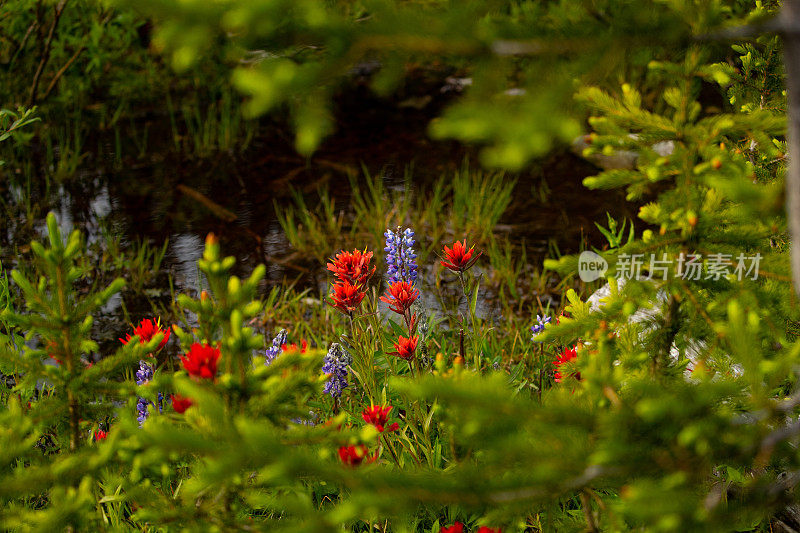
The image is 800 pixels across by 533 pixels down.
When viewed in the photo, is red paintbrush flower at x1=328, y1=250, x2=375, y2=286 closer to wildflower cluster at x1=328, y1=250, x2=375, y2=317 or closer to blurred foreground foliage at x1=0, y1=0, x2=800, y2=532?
wildflower cluster at x1=328, y1=250, x2=375, y2=317

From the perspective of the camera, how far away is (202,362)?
49.2 inches

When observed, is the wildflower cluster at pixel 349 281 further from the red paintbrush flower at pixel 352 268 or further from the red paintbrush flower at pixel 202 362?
the red paintbrush flower at pixel 202 362

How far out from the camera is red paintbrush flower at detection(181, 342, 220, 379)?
1.24m

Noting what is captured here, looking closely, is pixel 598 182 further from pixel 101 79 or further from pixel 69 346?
pixel 101 79

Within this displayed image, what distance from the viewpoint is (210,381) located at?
4.06 feet

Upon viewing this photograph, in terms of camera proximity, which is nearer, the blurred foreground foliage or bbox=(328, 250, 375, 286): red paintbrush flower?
the blurred foreground foliage

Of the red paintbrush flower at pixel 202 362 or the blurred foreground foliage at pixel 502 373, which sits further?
the red paintbrush flower at pixel 202 362

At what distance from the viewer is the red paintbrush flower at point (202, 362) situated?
1239 millimetres

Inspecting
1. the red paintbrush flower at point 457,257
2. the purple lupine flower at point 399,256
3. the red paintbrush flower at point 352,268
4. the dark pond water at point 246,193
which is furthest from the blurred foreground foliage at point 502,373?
the dark pond water at point 246,193

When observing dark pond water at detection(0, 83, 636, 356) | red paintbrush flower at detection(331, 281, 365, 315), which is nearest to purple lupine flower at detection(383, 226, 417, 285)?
red paintbrush flower at detection(331, 281, 365, 315)

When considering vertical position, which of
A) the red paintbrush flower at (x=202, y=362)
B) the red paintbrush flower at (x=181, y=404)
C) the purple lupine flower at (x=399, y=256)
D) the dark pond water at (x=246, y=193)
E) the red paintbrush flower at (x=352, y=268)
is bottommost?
the dark pond water at (x=246, y=193)

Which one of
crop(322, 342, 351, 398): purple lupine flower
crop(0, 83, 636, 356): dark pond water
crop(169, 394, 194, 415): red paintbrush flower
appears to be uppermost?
crop(169, 394, 194, 415): red paintbrush flower

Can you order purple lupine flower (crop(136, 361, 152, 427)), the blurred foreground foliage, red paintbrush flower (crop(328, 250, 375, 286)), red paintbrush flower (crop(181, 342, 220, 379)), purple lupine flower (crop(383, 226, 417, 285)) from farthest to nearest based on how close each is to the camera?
purple lupine flower (crop(383, 226, 417, 285))
red paintbrush flower (crop(328, 250, 375, 286))
purple lupine flower (crop(136, 361, 152, 427))
red paintbrush flower (crop(181, 342, 220, 379))
the blurred foreground foliage

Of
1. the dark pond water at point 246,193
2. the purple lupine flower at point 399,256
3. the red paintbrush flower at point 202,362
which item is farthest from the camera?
the dark pond water at point 246,193
